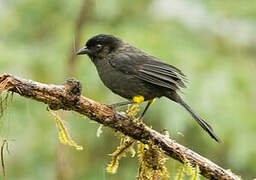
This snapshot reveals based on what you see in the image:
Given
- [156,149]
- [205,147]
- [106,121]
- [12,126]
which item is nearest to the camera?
[106,121]

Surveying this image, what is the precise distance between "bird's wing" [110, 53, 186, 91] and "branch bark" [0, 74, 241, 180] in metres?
0.95

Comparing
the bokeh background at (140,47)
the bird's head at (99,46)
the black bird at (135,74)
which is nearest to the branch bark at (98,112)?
the black bird at (135,74)

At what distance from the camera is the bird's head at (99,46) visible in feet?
15.9

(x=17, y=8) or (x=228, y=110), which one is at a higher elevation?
(x=17, y=8)

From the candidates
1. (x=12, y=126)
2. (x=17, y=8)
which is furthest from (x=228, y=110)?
(x=17, y=8)

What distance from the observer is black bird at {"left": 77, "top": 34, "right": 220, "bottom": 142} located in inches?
177

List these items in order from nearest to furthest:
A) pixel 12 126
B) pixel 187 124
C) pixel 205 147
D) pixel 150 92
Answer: pixel 150 92 < pixel 12 126 < pixel 187 124 < pixel 205 147

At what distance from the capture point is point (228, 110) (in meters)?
4.79

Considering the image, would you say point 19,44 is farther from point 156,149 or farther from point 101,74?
point 156,149

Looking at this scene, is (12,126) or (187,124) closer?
(12,126)

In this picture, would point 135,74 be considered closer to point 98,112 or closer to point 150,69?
point 150,69

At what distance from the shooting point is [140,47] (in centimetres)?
518

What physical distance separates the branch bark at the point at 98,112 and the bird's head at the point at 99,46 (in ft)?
4.67

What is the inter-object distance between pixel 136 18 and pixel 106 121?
2.97 metres
